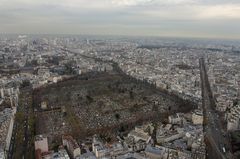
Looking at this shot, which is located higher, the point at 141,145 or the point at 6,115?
the point at 6,115

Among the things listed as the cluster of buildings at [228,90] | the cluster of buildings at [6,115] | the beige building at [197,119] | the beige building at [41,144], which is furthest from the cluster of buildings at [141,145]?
the cluster of buildings at [228,90]

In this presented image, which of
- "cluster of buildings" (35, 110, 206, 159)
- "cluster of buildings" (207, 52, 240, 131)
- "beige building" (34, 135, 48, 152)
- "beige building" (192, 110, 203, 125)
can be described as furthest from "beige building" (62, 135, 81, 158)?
"cluster of buildings" (207, 52, 240, 131)

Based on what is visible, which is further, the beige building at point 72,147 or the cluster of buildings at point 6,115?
the cluster of buildings at point 6,115

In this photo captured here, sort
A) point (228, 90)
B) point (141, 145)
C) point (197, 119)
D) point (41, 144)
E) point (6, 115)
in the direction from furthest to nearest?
point (228, 90) < point (197, 119) < point (6, 115) < point (141, 145) < point (41, 144)

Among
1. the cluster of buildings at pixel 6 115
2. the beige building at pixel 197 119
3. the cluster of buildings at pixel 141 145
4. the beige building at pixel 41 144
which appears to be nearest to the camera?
the cluster of buildings at pixel 141 145

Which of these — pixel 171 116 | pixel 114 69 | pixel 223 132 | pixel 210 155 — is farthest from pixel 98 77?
pixel 210 155

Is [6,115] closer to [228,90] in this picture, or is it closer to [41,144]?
[41,144]

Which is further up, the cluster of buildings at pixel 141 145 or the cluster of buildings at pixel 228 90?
the cluster of buildings at pixel 228 90

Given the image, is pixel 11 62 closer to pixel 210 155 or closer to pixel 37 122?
pixel 37 122

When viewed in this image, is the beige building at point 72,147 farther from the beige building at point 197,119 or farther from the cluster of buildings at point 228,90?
the cluster of buildings at point 228,90

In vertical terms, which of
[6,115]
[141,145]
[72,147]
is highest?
[6,115]

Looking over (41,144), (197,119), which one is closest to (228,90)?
(197,119)
